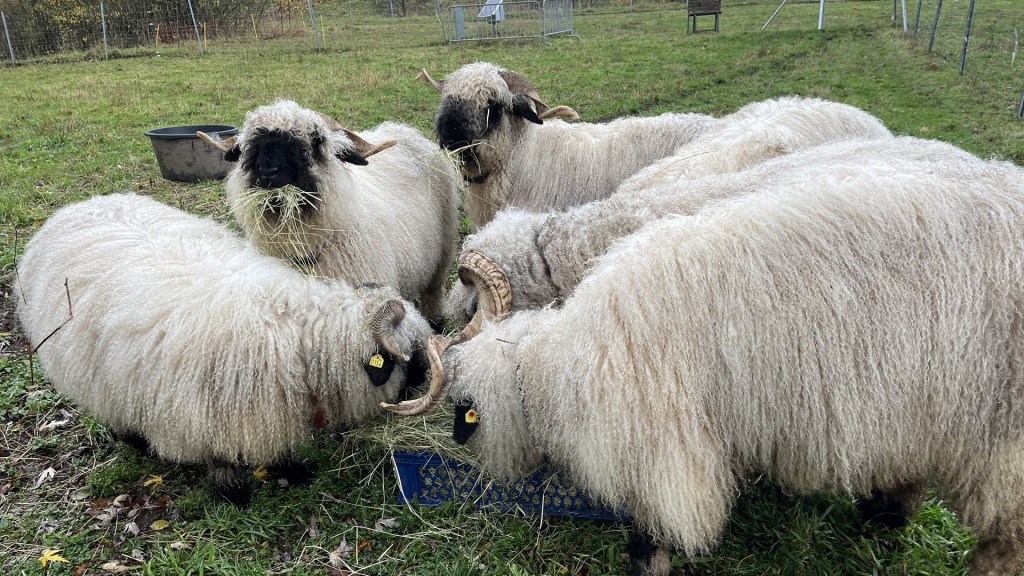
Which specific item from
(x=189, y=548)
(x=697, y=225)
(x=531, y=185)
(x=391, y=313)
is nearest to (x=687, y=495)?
(x=697, y=225)

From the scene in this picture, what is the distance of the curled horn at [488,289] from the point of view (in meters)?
3.59

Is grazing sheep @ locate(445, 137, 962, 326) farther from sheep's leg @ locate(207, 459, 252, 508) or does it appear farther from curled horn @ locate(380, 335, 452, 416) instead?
sheep's leg @ locate(207, 459, 252, 508)

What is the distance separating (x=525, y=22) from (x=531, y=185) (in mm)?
17634

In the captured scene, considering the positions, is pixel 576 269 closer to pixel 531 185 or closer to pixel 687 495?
pixel 687 495

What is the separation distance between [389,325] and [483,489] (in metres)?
1.02

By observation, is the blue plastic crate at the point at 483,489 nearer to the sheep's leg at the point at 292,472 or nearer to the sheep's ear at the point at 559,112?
the sheep's leg at the point at 292,472

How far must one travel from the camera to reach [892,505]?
3373 mm

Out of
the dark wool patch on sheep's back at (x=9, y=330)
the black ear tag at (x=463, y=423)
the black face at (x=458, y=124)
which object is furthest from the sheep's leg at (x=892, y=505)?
the dark wool patch on sheep's back at (x=9, y=330)

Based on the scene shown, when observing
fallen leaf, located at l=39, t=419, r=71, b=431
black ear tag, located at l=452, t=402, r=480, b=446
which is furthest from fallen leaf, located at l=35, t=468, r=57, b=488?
black ear tag, located at l=452, t=402, r=480, b=446

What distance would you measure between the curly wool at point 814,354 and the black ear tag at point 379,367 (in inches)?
42.6

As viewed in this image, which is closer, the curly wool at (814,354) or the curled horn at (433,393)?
the curly wool at (814,354)

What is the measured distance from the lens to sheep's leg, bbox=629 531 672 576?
10.2 ft

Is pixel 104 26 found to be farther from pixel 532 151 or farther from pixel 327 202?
pixel 327 202

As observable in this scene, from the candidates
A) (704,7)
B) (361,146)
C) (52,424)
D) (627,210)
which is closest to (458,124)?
(361,146)
